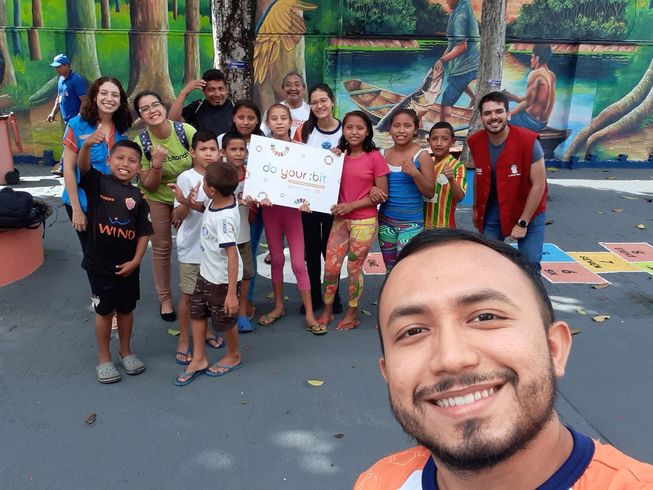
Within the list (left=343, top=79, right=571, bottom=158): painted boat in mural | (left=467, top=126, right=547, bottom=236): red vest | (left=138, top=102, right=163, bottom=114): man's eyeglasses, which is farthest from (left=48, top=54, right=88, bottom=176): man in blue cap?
(left=467, top=126, right=547, bottom=236): red vest

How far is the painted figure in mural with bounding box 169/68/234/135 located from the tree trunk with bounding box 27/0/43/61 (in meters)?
7.38

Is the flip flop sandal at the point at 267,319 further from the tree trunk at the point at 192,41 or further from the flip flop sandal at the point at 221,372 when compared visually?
the tree trunk at the point at 192,41

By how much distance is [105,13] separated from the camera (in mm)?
10531

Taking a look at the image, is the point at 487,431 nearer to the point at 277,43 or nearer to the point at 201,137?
the point at 201,137

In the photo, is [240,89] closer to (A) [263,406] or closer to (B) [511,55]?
(A) [263,406]

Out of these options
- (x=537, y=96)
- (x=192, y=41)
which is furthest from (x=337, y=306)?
(x=537, y=96)

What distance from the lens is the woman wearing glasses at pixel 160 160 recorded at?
4176 mm

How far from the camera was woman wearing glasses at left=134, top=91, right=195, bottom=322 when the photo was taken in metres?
4.18

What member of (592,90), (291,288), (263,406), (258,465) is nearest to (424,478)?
(258,465)

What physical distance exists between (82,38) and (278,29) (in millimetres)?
3690

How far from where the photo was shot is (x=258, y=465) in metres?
3.04

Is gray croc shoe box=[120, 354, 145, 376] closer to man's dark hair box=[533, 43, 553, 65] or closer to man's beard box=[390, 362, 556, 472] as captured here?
man's beard box=[390, 362, 556, 472]

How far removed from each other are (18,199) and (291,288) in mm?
2709

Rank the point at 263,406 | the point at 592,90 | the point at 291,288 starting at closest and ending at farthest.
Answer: the point at 263,406
the point at 291,288
the point at 592,90
